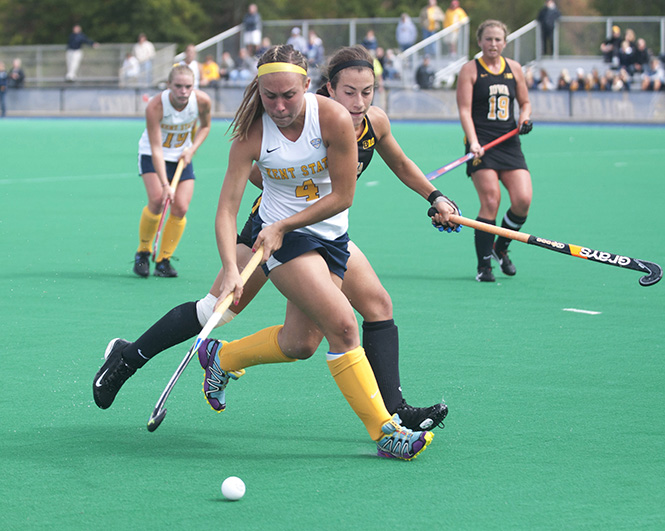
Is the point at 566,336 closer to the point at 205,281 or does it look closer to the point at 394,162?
the point at 394,162

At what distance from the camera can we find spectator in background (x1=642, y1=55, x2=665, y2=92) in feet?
86.9

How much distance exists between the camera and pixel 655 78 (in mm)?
26594

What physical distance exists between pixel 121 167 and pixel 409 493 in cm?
1403

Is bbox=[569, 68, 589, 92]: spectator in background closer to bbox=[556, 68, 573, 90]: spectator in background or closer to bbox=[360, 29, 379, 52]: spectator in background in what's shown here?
bbox=[556, 68, 573, 90]: spectator in background

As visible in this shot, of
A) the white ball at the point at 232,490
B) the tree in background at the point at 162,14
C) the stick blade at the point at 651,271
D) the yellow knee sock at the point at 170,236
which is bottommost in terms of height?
the white ball at the point at 232,490

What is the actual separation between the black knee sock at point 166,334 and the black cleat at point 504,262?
412 centimetres

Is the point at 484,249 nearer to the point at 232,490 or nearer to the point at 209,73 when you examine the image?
the point at 232,490

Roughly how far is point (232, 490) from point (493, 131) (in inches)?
205

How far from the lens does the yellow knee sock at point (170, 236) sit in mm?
7996

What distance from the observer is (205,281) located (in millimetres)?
7684

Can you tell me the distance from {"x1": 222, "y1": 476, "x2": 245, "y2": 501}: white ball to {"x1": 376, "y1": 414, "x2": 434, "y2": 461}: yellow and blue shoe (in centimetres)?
65

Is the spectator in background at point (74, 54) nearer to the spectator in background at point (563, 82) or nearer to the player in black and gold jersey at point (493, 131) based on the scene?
A: the spectator in background at point (563, 82)

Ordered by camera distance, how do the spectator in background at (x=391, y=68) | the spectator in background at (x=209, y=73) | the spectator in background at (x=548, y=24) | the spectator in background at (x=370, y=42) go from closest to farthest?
the spectator in background at (x=548, y=24)
the spectator in background at (x=391, y=68)
the spectator in background at (x=370, y=42)
the spectator in background at (x=209, y=73)

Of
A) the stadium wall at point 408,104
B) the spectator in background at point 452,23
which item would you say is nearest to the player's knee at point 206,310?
the stadium wall at point 408,104
